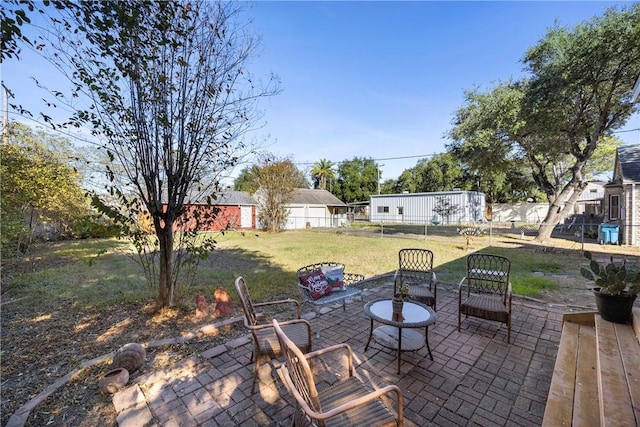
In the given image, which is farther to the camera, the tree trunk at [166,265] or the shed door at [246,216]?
the shed door at [246,216]

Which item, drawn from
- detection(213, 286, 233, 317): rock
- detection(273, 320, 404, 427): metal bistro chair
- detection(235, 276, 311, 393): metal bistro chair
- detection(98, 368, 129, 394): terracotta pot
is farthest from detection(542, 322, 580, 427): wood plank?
detection(213, 286, 233, 317): rock

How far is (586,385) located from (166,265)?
16.2 feet

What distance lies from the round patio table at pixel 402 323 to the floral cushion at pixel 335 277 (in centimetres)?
81

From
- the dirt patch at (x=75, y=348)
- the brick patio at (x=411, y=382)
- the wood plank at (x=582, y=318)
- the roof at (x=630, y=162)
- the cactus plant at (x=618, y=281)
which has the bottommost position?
the dirt patch at (x=75, y=348)

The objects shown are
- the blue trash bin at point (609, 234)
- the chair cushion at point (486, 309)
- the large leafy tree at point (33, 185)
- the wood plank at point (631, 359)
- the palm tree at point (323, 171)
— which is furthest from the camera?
the palm tree at point (323, 171)

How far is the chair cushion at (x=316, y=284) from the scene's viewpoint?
3.77 metres

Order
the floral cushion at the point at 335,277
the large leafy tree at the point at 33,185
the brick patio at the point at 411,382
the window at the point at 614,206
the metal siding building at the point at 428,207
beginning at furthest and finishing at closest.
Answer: the metal siding building at the point at 428,207 < the window at the point at 614,206 < the large leafy tree at the point at 33,185 < the floral cushion at the point at 335,277 < the brick patio at the point at 411,382

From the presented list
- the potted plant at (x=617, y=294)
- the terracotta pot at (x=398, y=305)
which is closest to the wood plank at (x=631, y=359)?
the potted plant at (x=617, y=294)

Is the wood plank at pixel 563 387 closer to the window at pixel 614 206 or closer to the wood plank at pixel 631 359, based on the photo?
the wood plank at pixel 631 359

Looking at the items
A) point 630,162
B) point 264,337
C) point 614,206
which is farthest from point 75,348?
point 614,206

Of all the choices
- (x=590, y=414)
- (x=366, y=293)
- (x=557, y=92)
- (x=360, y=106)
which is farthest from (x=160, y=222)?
(x=360, y=106)

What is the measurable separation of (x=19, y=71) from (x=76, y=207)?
25.1 ft

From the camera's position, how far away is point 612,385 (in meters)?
1.89

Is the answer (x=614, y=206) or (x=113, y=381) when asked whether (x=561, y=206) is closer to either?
(x=614, y=206)
